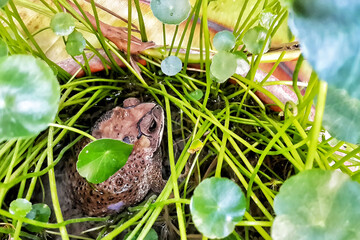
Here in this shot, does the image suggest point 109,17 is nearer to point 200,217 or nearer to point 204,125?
point 204,125

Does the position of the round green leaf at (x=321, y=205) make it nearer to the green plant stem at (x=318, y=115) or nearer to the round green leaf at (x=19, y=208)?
the green plant stem at (x=318, y=115)

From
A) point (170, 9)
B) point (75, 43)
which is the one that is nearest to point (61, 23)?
point (75, 43)

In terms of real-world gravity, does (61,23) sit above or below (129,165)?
above

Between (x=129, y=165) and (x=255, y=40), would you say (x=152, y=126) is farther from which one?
(x=255, y=40)

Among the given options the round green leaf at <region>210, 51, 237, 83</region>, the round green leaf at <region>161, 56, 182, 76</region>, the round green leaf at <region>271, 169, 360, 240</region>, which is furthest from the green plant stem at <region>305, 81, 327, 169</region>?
the round green leaf at <region>161, 56, 182, 76</region>

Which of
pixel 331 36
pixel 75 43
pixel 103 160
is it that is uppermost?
pixel 331 36

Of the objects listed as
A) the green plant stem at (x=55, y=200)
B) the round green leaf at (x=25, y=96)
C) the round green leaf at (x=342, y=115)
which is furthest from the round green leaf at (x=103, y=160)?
the round green leaf at (x=342, y=115)

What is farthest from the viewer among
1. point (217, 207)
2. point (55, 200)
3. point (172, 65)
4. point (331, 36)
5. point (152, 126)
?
point (152, 126)
